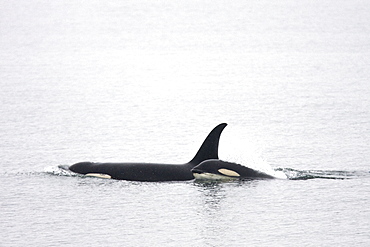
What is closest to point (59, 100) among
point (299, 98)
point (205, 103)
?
point (205, 103)

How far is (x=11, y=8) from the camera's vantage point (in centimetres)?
11888

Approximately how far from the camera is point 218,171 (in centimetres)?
1852

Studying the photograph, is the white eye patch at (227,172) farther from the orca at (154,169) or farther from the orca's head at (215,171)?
the orca at (154,169)

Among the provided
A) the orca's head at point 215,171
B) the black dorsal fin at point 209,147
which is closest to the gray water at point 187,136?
the orca's head at point 215,171

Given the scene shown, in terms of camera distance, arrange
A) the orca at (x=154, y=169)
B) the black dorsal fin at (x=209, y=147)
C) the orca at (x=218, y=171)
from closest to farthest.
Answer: the orca at (x=218, y=171) → the orca at (x=154, y=169) → the black dorsal fin at (x=209, y=147)

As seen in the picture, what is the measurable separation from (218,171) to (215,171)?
7 cm

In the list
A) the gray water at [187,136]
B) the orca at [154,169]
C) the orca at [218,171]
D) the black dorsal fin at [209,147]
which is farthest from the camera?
the black dorsal fin at [209,147]

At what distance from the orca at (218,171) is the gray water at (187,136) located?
0.23 meters

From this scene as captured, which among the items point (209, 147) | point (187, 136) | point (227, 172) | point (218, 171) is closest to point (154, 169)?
point (209, 147)

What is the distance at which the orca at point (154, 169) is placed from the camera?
1867 cm

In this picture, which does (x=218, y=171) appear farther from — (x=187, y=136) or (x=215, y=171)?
(x=187, y=136)

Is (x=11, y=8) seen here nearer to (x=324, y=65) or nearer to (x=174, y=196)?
(x=324, y=65)

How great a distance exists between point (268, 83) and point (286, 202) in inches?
972

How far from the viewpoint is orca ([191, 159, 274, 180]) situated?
728 inches
